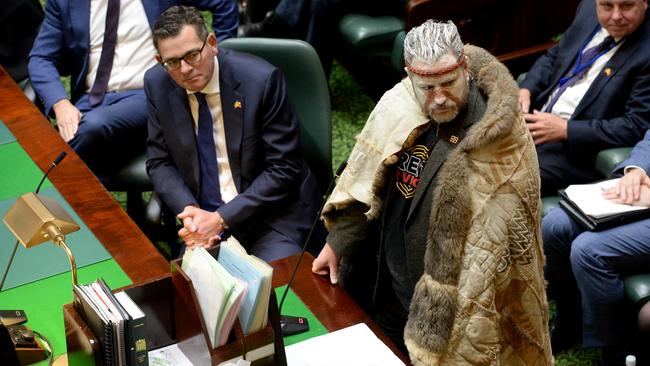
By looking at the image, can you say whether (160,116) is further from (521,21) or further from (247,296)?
(521,21)

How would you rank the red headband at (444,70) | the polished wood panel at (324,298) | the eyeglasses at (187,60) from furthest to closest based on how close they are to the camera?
the eyeglasses at (187,60) → the polished wood panel at (324,298) → the red headband at (444,70)

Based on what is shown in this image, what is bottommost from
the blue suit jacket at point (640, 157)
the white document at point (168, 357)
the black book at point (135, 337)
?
the blue suit jacket at point (640, 157)

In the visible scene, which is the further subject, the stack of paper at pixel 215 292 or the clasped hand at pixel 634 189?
the clasped hand at pixel 634 189

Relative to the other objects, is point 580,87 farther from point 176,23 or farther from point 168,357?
point 168,357

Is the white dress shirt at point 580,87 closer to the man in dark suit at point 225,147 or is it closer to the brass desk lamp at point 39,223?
the man in dark suit at point 225,147

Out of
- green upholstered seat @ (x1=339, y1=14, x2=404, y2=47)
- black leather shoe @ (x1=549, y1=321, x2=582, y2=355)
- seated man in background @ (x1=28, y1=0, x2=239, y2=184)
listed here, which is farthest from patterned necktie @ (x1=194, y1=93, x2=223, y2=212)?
green upholstered seat @ (x1=339, y1=14, x2=404, y2=47)

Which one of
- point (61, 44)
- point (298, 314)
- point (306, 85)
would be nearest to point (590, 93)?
point (306, 85)

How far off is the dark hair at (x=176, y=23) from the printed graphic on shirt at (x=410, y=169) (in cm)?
89

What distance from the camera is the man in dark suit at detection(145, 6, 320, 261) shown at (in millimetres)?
3193

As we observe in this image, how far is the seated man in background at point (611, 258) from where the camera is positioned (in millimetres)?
3174

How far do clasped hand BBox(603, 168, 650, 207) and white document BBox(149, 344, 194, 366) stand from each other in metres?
1.57

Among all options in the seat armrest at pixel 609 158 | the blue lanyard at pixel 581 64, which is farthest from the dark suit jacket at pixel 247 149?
the blue lanyard at pixel 581 64

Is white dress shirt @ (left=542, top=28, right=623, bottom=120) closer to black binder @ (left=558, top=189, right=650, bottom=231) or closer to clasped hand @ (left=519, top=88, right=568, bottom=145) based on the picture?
clasped hand @ (left=519, top=88, right=568, bottom=145)

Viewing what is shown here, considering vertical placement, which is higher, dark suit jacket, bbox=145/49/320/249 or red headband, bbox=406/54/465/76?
red headband, bbox=406/54/465/76
